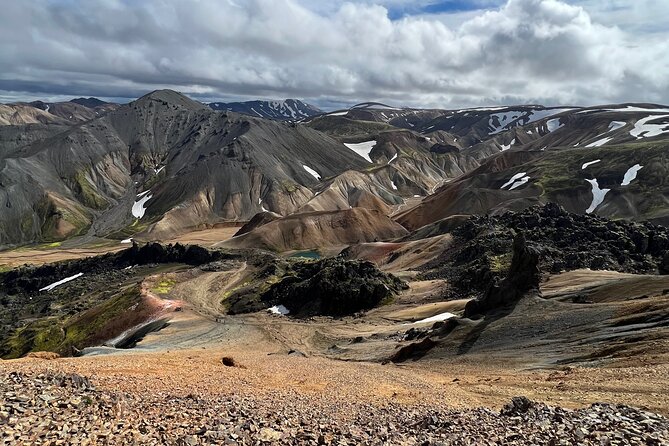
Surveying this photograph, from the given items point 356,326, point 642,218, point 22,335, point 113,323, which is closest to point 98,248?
point 22,335

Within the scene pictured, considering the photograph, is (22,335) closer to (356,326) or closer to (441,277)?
(356,326)

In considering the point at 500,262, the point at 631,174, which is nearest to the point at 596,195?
the point at 631,174

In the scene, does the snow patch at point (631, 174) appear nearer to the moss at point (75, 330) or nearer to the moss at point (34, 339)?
the moss at point (75, 330)

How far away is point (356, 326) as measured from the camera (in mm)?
64875

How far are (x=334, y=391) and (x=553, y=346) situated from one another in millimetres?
18025

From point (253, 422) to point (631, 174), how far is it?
642ft

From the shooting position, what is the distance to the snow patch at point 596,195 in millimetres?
166750

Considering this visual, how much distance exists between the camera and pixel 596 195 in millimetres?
173500

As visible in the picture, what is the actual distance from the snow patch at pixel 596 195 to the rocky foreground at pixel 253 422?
6447 inches

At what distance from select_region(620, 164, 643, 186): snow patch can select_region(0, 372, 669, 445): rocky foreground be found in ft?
592

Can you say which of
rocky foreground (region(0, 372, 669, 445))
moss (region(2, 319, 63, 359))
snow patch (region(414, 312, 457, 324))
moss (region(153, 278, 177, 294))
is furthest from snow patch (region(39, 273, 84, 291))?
rocky foreground (region(0, 372, 669, 445))

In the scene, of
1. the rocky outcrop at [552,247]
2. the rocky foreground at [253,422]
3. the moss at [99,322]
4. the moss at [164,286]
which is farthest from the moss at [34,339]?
the rocky foreground at [253,422]

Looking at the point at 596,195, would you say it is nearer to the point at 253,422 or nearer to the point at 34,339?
the point at 34,339

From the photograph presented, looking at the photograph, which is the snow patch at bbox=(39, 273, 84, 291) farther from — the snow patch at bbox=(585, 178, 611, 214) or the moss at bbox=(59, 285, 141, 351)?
the snow patch at bbox=(585, 178, 611, 214)
